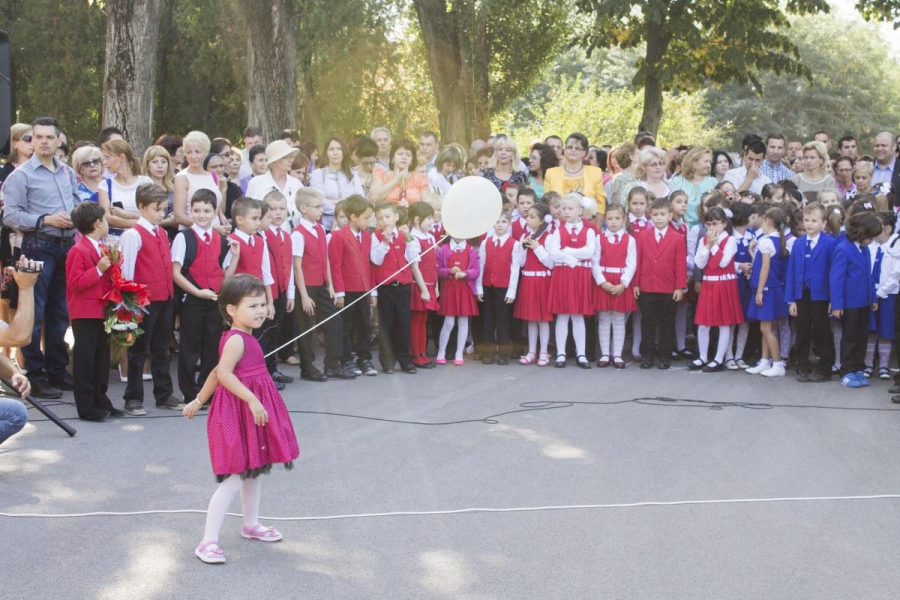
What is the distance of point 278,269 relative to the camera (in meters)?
9.80

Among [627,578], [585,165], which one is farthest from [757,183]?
[627,578]

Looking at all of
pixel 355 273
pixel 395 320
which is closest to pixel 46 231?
pixel 355 273

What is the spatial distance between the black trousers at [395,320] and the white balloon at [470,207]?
108cm

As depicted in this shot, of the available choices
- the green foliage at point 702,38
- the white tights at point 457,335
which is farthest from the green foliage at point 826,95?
the white tights at point 457,335

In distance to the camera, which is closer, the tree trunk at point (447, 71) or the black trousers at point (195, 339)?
the black trousers at point (195, 339)

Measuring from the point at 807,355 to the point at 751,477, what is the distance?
13.7ft

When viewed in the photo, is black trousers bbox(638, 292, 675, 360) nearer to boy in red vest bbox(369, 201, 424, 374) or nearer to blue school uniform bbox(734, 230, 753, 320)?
blue school uniform bbox(734, 230, 753, 320)

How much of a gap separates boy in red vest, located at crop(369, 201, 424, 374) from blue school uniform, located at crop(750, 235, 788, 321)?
3.32 meters

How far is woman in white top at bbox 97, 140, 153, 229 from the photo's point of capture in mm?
9266

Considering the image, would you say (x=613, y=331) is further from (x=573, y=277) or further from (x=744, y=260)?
(x=744, y=260)

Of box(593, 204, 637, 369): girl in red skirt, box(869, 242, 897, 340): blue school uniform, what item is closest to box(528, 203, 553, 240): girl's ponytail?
box(593, 204, 637, 369): girl in red skirt

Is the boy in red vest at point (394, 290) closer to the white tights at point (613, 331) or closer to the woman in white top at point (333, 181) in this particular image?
the woman in white top at point (333, 181)

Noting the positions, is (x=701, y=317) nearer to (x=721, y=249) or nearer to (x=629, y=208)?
(x=721, y=249)

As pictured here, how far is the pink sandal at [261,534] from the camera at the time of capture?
5414 mm
